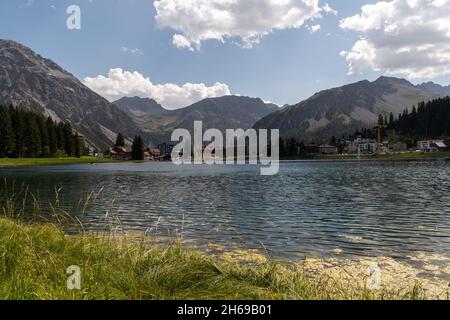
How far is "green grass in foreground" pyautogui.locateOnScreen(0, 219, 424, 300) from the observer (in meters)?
9.43

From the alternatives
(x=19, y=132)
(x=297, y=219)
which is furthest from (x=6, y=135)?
(x=297, y=219)

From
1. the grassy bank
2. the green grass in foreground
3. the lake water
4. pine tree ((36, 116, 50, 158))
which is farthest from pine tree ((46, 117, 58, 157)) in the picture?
the green grass in foreground

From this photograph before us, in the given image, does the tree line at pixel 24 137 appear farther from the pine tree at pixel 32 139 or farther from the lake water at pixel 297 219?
the lake water at pixel 297 219

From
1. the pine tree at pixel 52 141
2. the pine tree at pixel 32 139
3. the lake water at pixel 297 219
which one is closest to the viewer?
the lake water at pixel 297 219

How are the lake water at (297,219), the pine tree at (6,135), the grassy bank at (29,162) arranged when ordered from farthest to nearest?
the pine tree at (6,135), the grassy bank at (29,162), the lake water at (297,219)

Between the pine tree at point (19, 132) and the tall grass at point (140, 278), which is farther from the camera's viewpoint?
the pine tree at point (19, 132)

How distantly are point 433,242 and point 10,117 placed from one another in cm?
18356

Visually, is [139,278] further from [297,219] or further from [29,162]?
[29,162]

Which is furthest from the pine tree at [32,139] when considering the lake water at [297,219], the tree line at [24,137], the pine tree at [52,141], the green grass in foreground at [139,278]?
the green grass in foreground at [139,278]

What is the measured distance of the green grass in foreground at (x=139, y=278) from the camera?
30.9ft

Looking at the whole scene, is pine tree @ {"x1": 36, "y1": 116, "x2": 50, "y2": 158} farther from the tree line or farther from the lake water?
the lake water

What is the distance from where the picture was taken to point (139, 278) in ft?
36.3

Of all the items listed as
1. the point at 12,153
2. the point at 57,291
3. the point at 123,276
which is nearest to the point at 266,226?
the point at 123,276

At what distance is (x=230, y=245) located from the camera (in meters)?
22.4
